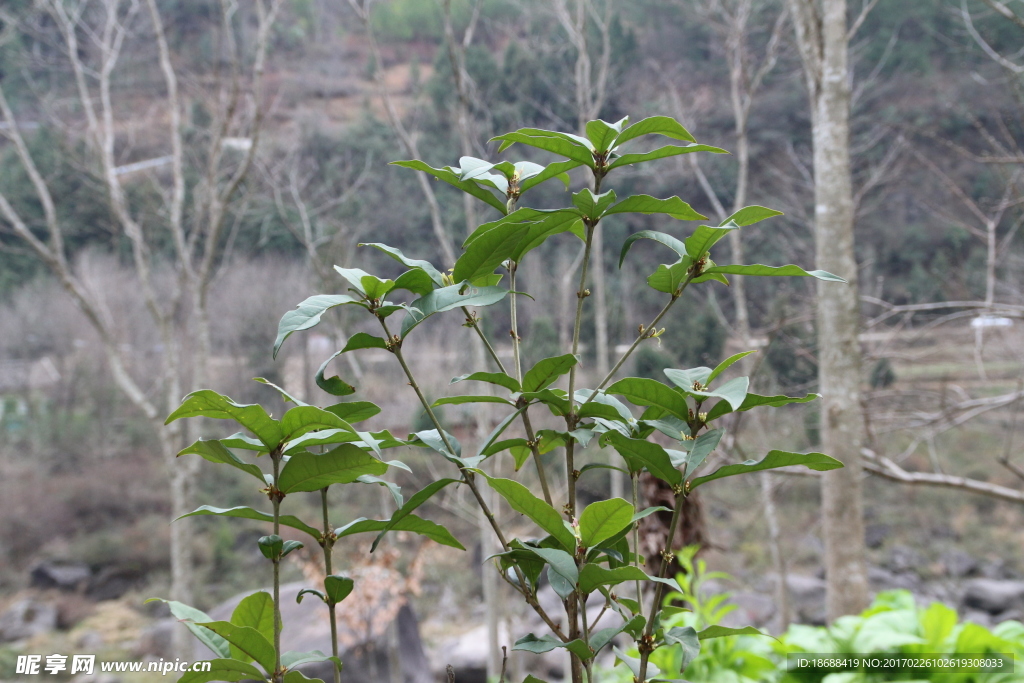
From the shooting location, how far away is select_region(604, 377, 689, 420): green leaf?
21.3 inches

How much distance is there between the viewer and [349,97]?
10.2 metres

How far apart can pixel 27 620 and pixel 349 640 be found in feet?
12.2

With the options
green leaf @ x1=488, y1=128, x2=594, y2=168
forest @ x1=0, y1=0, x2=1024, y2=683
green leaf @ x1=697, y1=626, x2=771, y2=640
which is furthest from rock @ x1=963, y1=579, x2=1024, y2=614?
green leaf @ x1=488, y1=128, x2=594, y2=168

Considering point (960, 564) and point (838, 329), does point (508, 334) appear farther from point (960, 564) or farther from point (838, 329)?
point (960, 564)

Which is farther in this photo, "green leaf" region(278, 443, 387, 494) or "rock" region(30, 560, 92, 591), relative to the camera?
"rock" region(30, 560, 92, 591)

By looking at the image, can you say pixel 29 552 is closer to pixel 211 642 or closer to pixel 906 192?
pixel 211 642

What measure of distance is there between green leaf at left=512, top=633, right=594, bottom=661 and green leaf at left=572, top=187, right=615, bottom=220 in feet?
1.07

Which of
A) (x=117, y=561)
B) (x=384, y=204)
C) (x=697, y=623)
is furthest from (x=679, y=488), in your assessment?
(x=384, y=204)

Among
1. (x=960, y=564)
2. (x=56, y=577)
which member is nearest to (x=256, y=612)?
(x=56, y=577)

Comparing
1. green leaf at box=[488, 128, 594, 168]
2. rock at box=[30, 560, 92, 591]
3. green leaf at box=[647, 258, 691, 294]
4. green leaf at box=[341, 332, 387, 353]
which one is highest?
green leaf at box=[488, 128, 594, 168]

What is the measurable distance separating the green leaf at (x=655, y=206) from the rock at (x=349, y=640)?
3.68 metres

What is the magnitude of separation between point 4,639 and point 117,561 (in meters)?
1.12

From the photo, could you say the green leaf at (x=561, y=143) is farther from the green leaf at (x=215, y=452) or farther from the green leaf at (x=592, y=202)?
the green leaf at (x=215, y=452)

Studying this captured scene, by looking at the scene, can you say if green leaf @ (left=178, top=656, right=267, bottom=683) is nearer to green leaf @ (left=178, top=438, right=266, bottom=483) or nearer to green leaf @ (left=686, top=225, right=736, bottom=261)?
green leaf @ (left=178, top=438, right=266, bottom=483)
